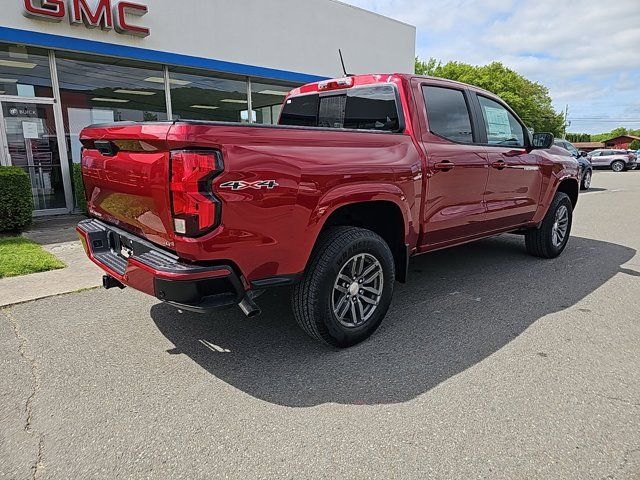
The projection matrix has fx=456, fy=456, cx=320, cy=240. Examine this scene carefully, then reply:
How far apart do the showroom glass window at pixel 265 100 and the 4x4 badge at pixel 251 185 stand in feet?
32.8

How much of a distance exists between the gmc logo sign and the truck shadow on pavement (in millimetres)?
6997

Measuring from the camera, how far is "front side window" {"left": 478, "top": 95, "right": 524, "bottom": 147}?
15.3 ft

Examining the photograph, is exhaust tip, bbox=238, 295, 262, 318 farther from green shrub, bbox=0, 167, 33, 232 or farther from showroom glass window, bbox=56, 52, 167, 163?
showroom glass window, bbox=56, 52, 167, 163

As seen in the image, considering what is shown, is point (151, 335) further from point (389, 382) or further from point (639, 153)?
point (639, 153)

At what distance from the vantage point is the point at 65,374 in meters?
3.01

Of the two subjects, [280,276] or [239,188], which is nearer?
[239,188]

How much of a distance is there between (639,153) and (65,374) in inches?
1570

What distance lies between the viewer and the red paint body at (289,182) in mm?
2541

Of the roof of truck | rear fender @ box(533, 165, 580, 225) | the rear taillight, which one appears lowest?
rear fender @ box(533, 165, 580, 225)

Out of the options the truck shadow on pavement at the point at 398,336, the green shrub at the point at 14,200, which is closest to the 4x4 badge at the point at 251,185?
the truck shadow on pavement at the point at 398,336

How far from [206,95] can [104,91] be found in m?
2.60

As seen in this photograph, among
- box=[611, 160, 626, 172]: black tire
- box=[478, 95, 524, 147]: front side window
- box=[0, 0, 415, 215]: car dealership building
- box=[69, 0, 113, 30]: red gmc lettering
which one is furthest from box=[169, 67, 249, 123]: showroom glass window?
box=[611, 160, 626, 172]: black tire

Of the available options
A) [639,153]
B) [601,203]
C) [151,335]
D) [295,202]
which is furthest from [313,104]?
[639,153]

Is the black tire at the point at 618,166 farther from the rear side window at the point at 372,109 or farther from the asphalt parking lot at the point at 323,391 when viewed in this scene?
the rear side window at the point at 372,109
